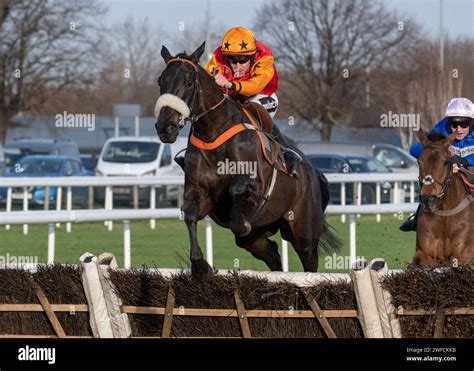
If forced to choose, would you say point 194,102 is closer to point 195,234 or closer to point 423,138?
point 195,234

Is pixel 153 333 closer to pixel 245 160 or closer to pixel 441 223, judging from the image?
pixel 245 160

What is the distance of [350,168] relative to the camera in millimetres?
20922

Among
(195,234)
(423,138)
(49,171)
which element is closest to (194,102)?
(195,234)

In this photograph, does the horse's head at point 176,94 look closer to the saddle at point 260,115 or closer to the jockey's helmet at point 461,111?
the saddle at point 260,115

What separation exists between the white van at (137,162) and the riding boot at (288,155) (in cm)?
1318

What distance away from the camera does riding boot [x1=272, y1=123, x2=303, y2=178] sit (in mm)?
7762

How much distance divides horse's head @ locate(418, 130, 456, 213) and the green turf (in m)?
3.15

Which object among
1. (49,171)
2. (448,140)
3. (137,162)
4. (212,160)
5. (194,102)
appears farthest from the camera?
(137,162)

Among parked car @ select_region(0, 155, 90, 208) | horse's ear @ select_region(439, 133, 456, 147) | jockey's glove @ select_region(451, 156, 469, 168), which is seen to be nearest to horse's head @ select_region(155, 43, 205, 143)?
horse's ear @ select_region(439, 133, 456, 147)

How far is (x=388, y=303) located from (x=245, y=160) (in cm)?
155

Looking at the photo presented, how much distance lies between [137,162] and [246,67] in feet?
47.5

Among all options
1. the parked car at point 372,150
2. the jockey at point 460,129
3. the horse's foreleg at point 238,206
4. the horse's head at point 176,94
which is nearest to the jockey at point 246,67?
the horse's head at point 176,94

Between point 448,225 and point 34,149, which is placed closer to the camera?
point 448,225

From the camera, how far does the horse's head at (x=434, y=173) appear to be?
7180 mm
